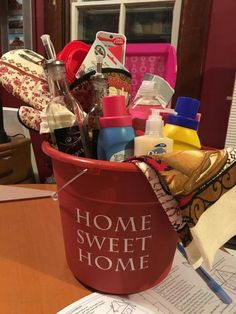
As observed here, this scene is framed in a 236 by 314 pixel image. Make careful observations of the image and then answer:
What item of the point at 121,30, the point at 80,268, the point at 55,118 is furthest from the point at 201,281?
the point at 121,30

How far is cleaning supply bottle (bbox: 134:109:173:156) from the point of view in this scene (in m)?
0.35

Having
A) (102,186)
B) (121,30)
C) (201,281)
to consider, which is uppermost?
(121,30)

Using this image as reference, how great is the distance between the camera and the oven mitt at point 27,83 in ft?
1.41

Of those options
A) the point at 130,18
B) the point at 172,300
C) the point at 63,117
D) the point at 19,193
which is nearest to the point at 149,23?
the point at 130,18

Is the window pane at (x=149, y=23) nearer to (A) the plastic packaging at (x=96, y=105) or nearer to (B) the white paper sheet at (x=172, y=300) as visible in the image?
(A) the plastic packaging at (x=96, y=105)

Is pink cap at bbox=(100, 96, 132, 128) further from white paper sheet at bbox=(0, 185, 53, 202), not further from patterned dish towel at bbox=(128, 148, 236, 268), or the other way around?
white paper sheet at bbox=(0, 185, 53, 202)

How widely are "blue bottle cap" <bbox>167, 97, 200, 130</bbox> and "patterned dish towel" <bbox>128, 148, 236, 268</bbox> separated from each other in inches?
2.5

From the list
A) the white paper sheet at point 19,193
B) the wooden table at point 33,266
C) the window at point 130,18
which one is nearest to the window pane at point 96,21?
the window at point 130,18

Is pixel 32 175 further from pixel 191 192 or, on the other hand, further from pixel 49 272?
pixel 191 192

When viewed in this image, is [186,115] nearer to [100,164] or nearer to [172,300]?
[100,164]

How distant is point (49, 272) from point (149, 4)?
3.62ft

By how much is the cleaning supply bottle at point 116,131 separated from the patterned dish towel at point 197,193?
0.03 meters

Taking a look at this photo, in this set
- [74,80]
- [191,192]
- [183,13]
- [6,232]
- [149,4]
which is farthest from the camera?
[149,4]

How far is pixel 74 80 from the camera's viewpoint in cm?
43
